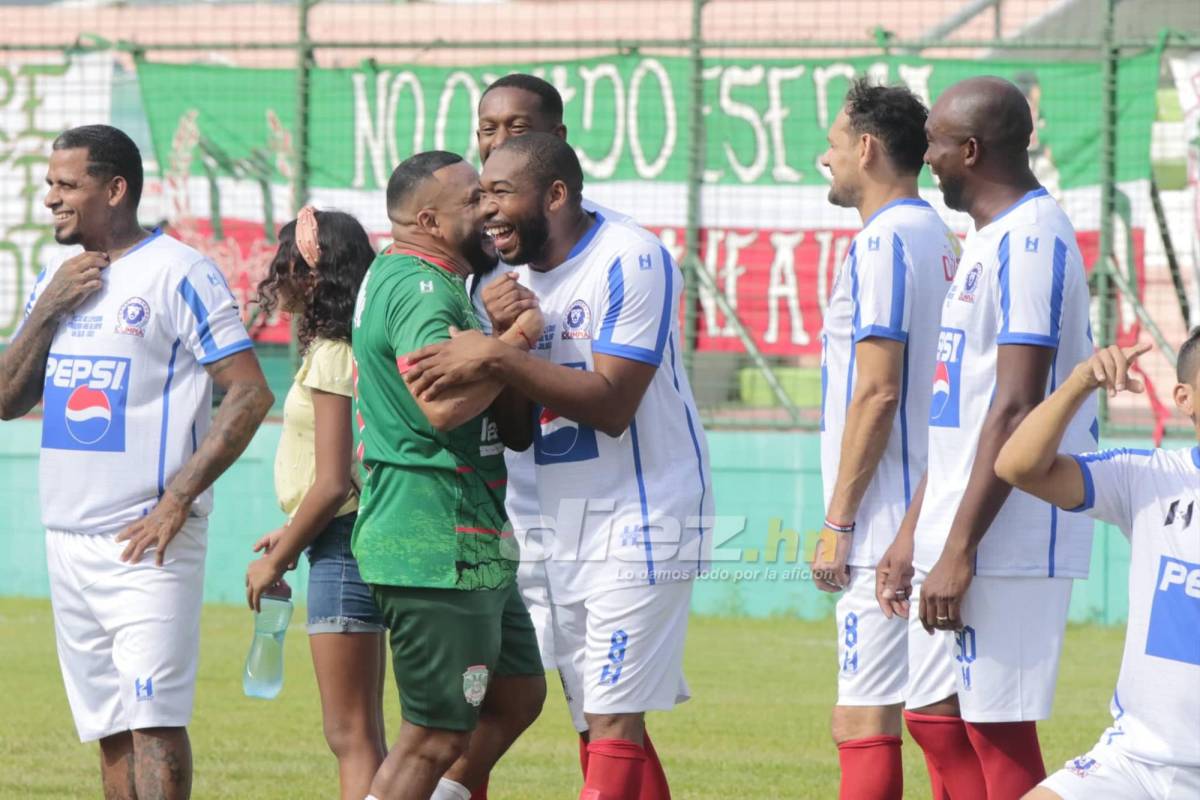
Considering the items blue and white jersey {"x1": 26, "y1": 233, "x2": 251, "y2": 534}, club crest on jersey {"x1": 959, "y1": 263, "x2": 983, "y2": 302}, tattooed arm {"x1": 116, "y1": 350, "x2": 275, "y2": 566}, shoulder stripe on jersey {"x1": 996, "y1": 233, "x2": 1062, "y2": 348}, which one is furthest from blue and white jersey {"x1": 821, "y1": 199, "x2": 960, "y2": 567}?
blue and white jersey {"x1": 26, "y1": 233, "x2": 251, "y2": 534}

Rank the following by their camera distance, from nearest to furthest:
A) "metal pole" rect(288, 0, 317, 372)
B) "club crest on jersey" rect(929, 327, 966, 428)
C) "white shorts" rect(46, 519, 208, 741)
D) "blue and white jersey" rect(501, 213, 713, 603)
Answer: "club crest on jersey" rect(929, 327, 966, 428)
"blue and white jersey" rect(501, 213, 713, 603)
"white shorts" rect(46, 519, 208, 741)
"metal pole" rect(288, 0, 317, 372)

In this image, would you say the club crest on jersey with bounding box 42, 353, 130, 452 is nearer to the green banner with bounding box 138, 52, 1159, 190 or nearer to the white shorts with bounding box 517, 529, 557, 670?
the white shorts with bounding box 517, 529, 557, 670

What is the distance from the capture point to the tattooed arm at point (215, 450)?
584 cm

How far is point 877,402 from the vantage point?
5.43m

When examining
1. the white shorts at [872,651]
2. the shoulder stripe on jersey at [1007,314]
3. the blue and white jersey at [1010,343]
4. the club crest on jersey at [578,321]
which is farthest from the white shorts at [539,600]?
the shoulder stripe on jersey at [1007,314]

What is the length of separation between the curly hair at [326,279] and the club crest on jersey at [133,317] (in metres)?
0.44

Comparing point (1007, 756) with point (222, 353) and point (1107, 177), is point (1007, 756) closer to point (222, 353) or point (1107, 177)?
point (222, 353)

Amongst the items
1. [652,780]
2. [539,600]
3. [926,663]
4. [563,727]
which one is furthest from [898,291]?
[563,727]

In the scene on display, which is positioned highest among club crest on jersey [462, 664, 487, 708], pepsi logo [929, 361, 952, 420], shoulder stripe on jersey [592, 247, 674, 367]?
shoulder stripe on jersey [592, 247, 674, 367]

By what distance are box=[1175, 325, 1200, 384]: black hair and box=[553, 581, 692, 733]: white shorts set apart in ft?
5.15

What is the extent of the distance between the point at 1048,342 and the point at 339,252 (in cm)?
239

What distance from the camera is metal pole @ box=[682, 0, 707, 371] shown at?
1231 centimetres

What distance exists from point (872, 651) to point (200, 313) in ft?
7.85

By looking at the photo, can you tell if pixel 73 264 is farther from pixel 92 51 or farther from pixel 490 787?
pixel 92 51
